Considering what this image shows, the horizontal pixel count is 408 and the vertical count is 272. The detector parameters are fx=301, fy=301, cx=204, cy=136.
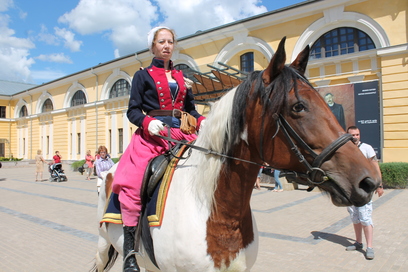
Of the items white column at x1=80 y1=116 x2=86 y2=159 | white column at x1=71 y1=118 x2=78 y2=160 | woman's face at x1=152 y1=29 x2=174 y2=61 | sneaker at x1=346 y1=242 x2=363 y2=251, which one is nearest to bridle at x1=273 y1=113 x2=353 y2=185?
woman's face at x1=152 y1=29 x2=174 y2=61

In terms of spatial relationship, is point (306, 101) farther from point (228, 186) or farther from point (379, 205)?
point (379, 205)

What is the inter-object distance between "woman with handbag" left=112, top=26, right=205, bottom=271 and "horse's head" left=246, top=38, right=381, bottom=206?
2.81 ft

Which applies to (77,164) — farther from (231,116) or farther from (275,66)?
(275,66)

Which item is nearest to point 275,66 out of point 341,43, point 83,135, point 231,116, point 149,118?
point 231,116

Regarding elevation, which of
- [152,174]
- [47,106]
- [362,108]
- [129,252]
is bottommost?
[129,252]

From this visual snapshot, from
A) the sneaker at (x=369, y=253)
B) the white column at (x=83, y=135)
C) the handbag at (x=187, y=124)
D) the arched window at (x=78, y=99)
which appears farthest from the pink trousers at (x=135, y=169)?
the arched window at (x=78, y=99)

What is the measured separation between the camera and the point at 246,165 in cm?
204

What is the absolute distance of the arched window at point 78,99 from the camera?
103ft

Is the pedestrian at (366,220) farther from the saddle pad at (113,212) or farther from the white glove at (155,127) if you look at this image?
the saddle pad at (113,212)

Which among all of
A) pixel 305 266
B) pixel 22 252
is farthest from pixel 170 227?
pixel 22 252

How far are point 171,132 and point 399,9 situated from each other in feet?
51.8

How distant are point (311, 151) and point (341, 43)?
16147mm

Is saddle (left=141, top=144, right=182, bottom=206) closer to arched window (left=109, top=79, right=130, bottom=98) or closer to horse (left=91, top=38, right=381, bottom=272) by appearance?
horse (left=91, top=38, right=381, bottom=272)

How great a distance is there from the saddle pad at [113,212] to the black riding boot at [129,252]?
22 centimetres
